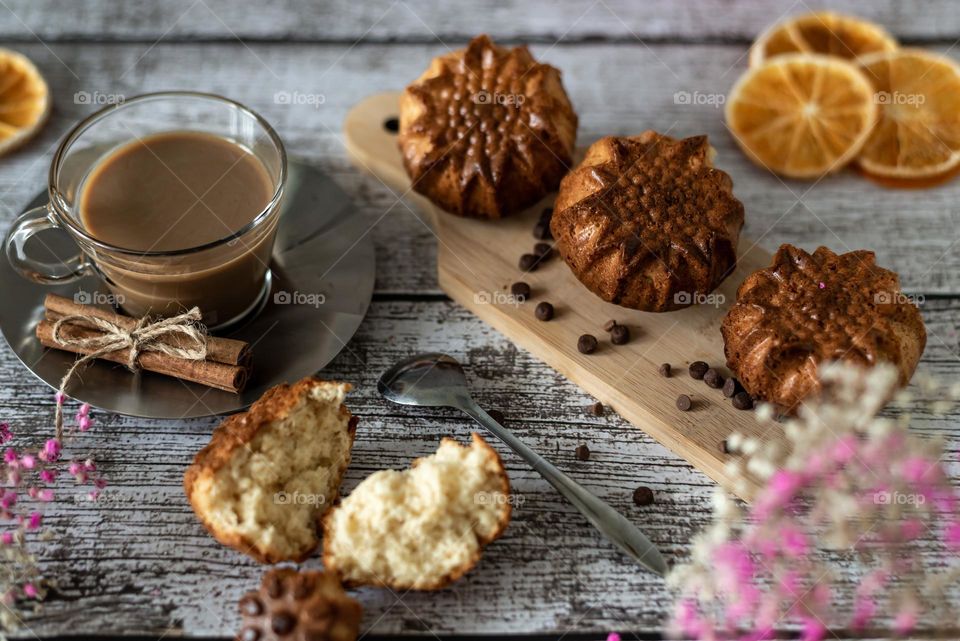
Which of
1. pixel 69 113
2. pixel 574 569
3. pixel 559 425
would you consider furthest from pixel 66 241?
pixel 574 569

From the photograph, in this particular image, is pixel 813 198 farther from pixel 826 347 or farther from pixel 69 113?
pixel 69 113

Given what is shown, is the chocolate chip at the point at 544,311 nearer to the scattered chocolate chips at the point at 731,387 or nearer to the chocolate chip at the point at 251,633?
the scattered chocolate chips at the point at 731,387

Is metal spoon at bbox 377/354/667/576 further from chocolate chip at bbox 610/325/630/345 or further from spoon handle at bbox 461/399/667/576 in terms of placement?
chocolate chip at bbox 610/325/630/345

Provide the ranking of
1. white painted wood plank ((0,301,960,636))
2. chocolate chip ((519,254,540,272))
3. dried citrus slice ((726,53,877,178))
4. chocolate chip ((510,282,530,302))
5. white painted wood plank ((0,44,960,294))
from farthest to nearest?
dried citrus slice ((726,53,877,178)), white painted wood plank ((0,44,960,294)), chocolate chip ((519,254,540,272)), chocolate chip ((510,282,530,302)), white painted wood plank ((0,301,960,636))

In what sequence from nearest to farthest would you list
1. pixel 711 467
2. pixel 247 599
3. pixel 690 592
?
→ pixel 247 599 → pixel 690 592 → pixel 711 467

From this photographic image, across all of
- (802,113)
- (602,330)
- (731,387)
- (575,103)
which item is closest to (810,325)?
(731,387)

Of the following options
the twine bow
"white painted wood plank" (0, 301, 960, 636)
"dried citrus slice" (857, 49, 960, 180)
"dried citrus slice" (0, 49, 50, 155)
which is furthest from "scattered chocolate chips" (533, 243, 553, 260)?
"dried citrus slice" (0, 49, 50, 155)

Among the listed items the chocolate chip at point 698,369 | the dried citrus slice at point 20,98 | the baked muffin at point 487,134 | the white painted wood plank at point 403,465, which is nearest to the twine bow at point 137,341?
the white painted wood plank at point 403,465
